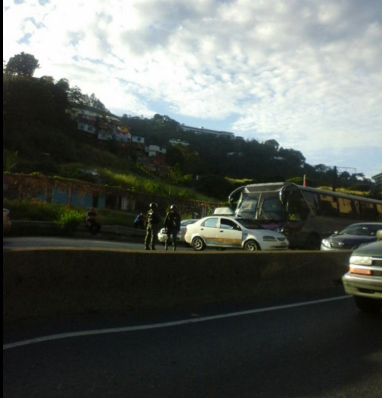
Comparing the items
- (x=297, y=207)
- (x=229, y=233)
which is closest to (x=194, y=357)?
(x=229, y=233)

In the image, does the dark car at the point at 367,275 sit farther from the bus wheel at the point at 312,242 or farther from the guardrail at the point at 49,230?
the guardrail at the point at 49,230

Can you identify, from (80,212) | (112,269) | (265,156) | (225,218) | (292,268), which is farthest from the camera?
(265,156)

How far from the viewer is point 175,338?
20.7ft

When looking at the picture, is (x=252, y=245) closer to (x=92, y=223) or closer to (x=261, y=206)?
(x=261, y=206)

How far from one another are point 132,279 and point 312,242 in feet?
55.4

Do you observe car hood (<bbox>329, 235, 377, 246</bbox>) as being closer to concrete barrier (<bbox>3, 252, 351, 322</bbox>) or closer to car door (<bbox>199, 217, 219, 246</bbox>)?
car door (<bbox>199, 217, 219, 246</bbox>)

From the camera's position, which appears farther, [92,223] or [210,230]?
[92,223]

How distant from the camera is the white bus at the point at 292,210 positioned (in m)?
22.2

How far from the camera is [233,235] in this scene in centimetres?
2120

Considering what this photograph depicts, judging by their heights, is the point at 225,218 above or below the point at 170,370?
above

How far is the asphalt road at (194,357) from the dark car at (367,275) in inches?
17.6

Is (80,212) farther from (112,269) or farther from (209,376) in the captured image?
(209,376)

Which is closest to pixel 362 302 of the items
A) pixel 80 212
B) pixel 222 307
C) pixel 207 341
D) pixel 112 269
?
pixel 222 307

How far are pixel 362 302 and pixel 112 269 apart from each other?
4.00 meters
